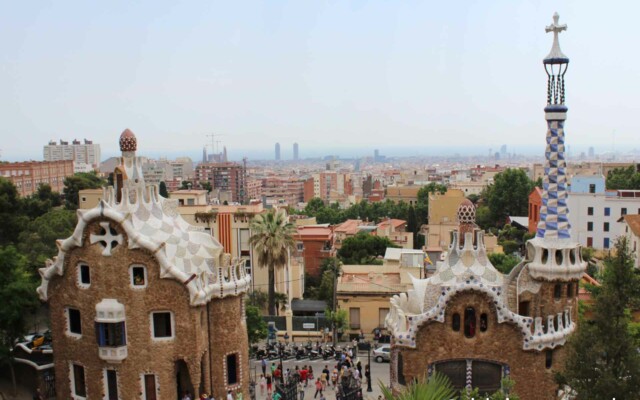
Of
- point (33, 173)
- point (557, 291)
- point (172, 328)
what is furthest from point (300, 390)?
point (33, 173)

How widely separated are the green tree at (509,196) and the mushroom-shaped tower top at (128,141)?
223 ft

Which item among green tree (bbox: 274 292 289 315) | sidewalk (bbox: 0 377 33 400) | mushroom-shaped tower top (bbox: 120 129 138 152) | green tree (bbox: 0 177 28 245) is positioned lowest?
sidewalk (bbox: 0 377 33 400)

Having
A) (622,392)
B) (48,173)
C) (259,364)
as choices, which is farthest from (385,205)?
(622,392)

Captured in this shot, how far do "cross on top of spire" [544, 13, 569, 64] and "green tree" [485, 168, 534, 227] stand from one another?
6300 cm

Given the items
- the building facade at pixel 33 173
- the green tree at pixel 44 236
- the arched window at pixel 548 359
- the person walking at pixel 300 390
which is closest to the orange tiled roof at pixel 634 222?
A: the arched window at pixel 548 359

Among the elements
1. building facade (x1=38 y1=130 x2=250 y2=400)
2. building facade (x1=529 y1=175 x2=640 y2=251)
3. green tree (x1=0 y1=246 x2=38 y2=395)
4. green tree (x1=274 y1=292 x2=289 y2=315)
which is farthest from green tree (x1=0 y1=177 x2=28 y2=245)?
building facade (x1=529 y1=175 x2=640 y2=251)

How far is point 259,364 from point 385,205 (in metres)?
75.8

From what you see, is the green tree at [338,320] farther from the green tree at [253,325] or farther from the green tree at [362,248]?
the green tree at [362,248]

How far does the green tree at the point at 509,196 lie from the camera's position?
84875 millimetres

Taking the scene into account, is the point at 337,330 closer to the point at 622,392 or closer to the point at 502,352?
the point at 502,352

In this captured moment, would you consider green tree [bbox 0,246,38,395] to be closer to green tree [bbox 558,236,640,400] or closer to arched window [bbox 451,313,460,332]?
arched window [bbox 451,313,460,332]

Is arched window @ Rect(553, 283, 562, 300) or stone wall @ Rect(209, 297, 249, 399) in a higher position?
arched window @ Rect(553, 283, 562, 300)

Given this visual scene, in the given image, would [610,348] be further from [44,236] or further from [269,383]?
[44,236]

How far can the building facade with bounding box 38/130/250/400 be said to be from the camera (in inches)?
901
